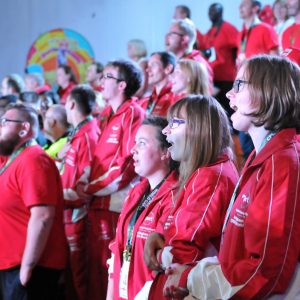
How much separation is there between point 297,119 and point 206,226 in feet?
1.79

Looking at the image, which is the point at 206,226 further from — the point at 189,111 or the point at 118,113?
the point at 118,113

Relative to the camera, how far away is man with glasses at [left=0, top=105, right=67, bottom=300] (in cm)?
360

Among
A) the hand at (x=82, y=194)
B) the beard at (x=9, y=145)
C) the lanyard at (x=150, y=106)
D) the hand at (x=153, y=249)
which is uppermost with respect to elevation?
the lanyard at (x=150, y=106)

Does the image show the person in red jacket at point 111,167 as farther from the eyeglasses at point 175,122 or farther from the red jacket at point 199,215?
the red jacket at point 199,215

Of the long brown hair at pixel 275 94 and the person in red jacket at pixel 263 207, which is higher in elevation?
the long brown hair at pixel 275 94

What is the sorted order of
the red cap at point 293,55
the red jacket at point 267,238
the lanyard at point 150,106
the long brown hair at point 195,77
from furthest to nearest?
the lanyard at point 150,106
the long brown hair at point 195,77
the red cap at point 293,55
the red jacket at point 267,238

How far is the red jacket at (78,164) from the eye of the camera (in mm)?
4448

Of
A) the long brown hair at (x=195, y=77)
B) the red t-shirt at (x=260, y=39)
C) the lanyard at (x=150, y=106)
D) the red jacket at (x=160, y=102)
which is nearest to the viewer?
the long brown hair at (x=195, y=77)

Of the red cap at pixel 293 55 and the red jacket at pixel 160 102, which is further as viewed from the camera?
the red jacket at pixel 160 102

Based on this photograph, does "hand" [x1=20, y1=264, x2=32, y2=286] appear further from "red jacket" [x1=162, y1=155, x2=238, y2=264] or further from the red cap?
the red cap

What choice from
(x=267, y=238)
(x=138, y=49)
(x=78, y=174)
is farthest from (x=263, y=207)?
(x=138, y=49)

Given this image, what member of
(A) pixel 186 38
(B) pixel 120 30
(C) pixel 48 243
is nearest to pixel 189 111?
(C) pixel 48 243

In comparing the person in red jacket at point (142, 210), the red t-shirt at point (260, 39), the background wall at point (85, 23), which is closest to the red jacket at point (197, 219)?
the person in red jacket at point (142, 210)

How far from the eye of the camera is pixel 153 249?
2.29 m
